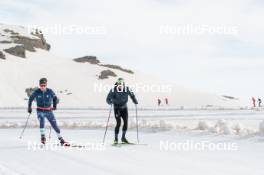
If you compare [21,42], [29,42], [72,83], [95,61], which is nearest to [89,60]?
[95,61]

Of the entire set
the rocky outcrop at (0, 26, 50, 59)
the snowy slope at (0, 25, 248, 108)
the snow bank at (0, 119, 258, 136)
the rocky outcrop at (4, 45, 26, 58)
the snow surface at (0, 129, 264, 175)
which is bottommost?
the snow surface at (0, 129, 264, 175)

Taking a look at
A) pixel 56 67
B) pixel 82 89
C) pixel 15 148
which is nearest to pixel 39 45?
pixel 56 67

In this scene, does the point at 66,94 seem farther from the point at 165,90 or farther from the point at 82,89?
the point at 165,90

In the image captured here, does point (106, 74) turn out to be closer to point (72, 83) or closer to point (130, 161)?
point (72, 83)

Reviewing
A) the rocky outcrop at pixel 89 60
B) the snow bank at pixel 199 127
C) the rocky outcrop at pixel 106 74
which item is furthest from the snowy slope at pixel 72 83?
the snow bank at pixel 199 127

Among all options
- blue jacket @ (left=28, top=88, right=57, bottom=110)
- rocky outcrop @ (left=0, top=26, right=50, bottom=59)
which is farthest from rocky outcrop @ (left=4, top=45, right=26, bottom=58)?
blue jacket @ (left=28, top=88, right=57, bottom=110)

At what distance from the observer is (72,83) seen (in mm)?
98625

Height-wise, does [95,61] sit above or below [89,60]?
below

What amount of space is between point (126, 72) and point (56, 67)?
16306 millimetres

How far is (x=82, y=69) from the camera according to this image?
360 ft

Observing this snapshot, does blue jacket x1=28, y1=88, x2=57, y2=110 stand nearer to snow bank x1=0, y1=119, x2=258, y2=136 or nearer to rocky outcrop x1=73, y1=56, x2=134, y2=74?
snow bank x1=0, y1=119, x2=258, y2=136

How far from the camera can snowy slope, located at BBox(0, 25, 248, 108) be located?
87.9 meters

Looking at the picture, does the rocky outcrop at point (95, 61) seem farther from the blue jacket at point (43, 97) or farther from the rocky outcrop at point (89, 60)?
the blue jacket at point (43, 97)

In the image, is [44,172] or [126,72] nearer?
[44,172]
